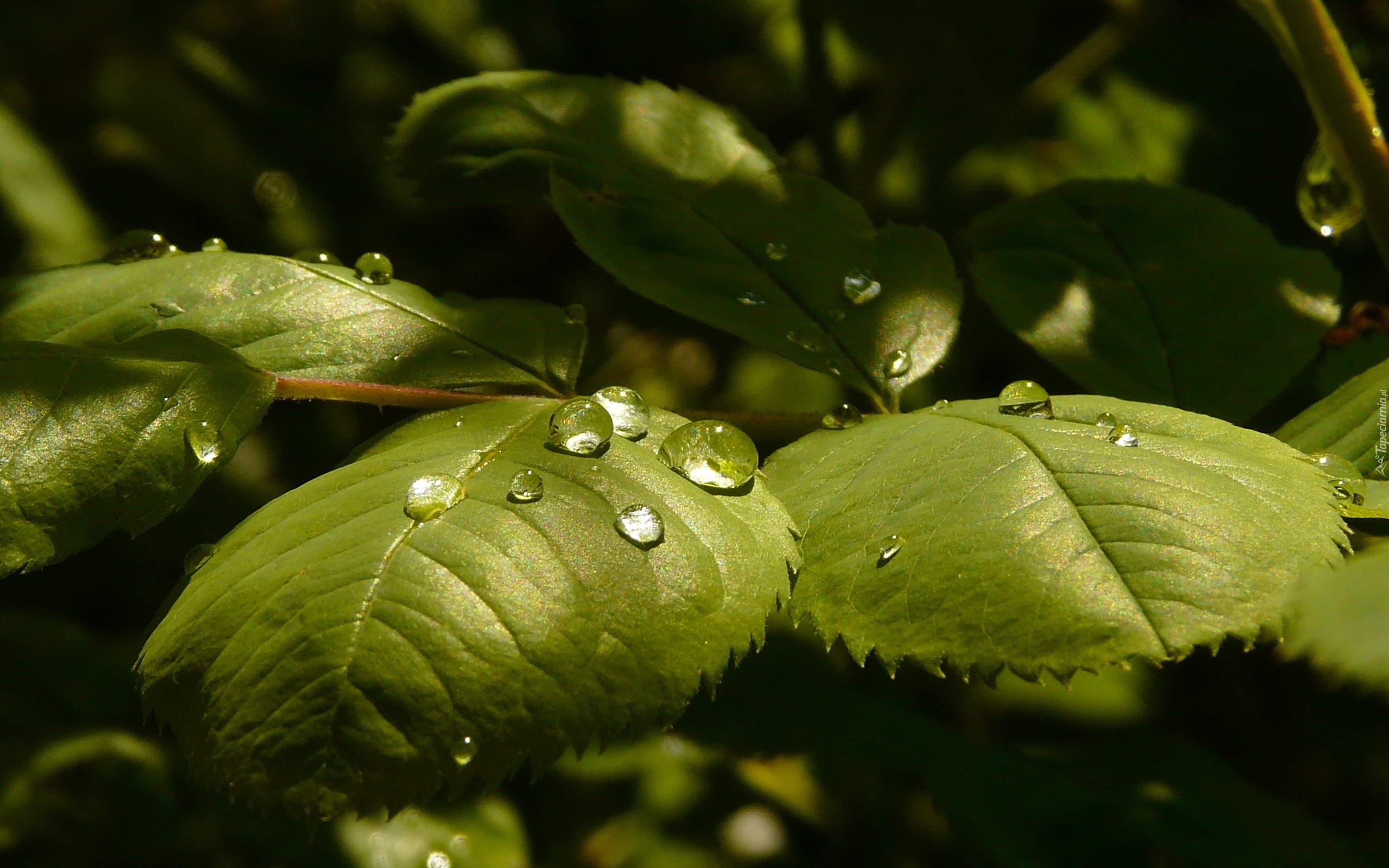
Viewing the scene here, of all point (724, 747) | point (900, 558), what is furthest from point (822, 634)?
point (724, 747)

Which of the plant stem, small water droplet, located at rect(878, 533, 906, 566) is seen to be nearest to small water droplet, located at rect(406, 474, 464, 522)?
small water droplet, located at rect(878, 533, 906, 566)

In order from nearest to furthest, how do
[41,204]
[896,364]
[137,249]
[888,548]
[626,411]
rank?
1. [888,548]
2. [626,411]
3. [896,364]
4. [137,249]
5. [41,204]

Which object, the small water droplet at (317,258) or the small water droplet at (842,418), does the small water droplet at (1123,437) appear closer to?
the small water droplet at (842,418)

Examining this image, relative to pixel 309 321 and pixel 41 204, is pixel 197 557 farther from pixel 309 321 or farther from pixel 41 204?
pixel 41 204

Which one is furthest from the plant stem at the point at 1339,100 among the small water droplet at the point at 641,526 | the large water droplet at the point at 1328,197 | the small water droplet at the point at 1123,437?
the small water droplet at the point at 641,526

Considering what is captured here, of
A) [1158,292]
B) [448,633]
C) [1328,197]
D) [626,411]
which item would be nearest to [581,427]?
[626,411]

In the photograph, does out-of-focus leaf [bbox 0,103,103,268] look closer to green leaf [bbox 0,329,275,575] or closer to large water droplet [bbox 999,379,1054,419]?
green leaf [bbox 0,329,275,575]
